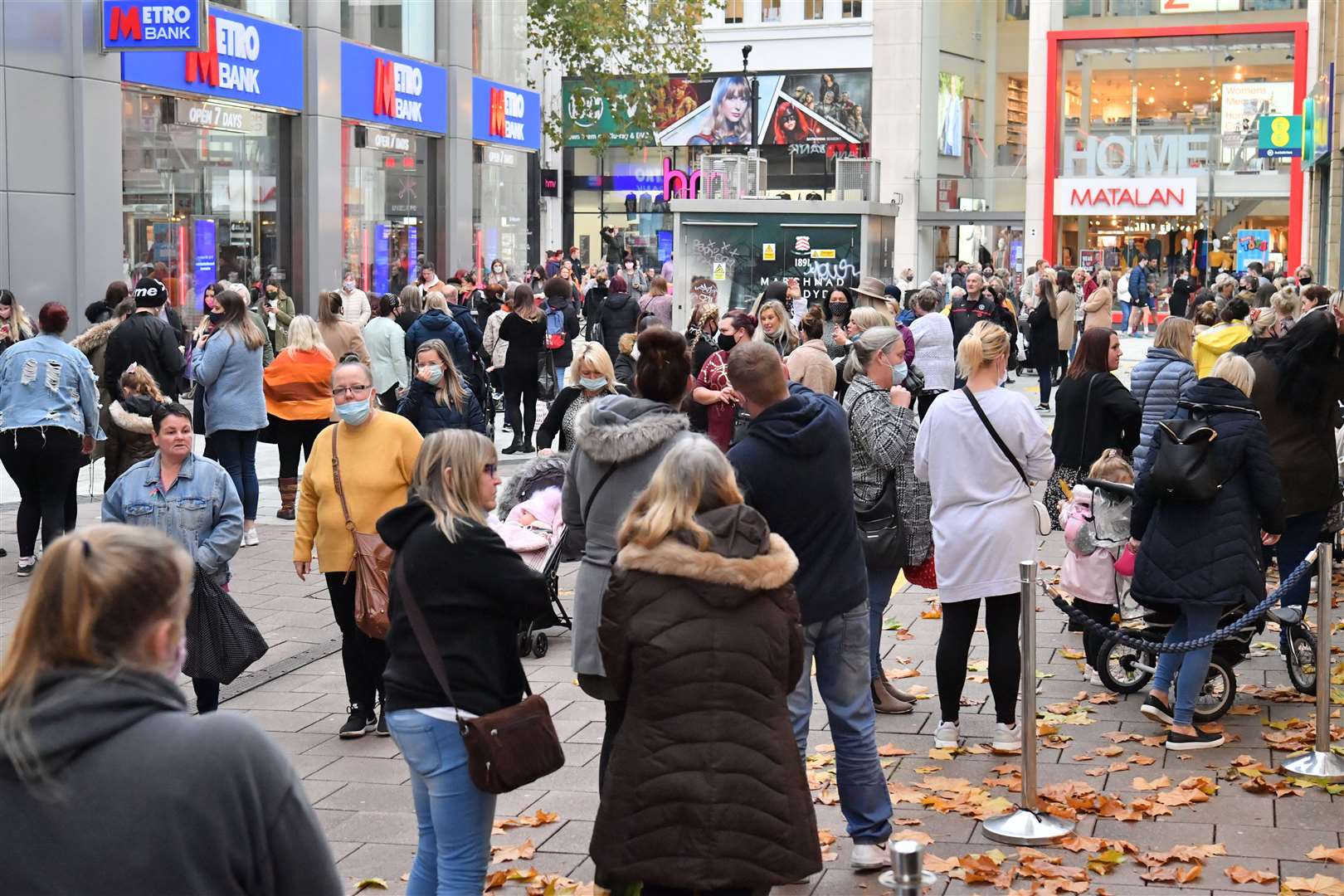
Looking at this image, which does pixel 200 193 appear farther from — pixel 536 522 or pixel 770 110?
pixel 770 110

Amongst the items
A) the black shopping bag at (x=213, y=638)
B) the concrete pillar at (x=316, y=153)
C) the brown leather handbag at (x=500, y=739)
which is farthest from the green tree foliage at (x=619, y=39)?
the brown leather handbag at (x=500, y=739)

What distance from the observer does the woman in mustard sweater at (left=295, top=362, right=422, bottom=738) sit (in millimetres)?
7469

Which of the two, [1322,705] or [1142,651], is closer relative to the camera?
[1322,705]

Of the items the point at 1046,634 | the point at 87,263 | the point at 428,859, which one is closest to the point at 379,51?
the point at 87,263

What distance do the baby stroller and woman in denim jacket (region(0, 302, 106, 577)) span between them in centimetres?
677

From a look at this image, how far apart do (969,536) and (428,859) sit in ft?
10.2

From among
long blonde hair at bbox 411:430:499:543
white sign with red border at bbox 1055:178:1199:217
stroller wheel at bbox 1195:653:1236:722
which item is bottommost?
→ stroller wheel at bbox 1195:653:1236:722

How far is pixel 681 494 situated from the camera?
14.9ft

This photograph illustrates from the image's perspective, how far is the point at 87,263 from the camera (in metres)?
20.1

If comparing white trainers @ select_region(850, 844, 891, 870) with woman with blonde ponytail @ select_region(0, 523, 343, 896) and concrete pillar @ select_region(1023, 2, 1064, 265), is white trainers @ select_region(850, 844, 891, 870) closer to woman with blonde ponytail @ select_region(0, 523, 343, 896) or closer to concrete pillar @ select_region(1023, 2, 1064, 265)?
woman with blonde ponytail @ select_region(0, 523, 343, 896)

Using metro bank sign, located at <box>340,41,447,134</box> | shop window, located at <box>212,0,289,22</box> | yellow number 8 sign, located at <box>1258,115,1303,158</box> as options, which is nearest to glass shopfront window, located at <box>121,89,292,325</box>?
shop window, located at <box>212,0,289,22</box>

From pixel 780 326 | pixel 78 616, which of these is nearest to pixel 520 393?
pixel 780 326

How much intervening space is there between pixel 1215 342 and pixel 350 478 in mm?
7800

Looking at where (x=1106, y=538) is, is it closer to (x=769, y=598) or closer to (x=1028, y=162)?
(x=769, y=598)
